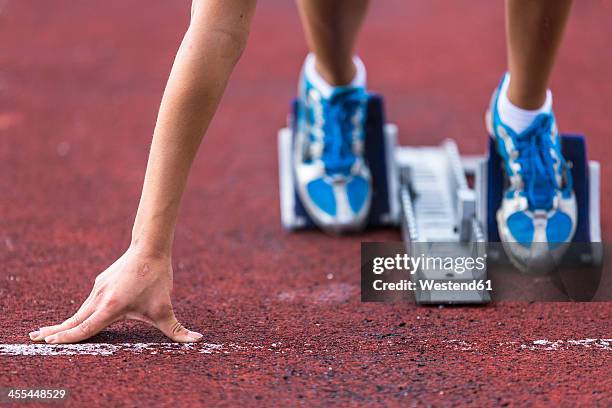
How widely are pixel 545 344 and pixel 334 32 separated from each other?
1412 mm

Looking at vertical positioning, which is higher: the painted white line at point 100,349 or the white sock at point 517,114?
the white sock at point 517,114

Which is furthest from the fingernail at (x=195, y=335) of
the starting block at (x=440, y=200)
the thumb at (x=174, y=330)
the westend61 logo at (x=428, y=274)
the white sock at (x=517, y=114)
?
the white sock at (x=517, y=114)

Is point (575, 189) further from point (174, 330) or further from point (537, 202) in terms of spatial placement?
point (174, 330)

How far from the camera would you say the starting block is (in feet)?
10.3

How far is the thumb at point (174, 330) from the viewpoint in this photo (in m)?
2.52

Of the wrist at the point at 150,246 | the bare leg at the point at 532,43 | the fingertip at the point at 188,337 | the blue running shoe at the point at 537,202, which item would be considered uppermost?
the bare leg at the point at 532,43

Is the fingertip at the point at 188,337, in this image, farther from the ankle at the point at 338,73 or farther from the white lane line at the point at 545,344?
the ankle at the point at 338,73

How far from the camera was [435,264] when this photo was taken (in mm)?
3092

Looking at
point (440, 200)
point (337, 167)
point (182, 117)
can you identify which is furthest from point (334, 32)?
point (182, 117)

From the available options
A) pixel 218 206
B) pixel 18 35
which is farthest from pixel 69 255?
pixel 18 35

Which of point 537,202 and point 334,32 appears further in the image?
point 334,32

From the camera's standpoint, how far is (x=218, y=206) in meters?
4.00

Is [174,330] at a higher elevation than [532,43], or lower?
lower

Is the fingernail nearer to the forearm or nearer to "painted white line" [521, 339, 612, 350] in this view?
the forearm
